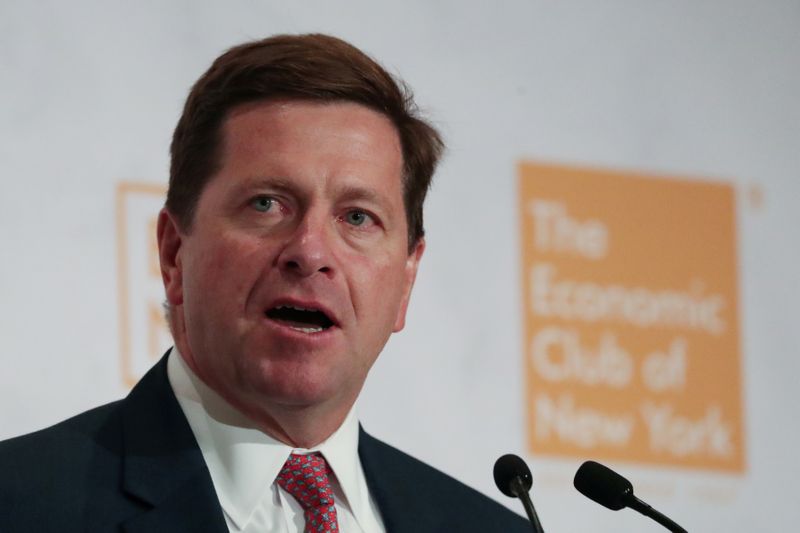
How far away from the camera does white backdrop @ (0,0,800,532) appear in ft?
12.4

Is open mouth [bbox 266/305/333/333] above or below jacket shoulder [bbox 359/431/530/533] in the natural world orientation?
above

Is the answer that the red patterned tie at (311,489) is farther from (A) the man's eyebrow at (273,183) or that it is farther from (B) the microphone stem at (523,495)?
(A) the man's eyebrow at (273,183)

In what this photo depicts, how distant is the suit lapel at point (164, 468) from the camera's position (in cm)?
285

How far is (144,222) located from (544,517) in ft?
4.93

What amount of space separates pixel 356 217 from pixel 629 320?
6.15ft

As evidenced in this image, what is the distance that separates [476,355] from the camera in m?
4.46

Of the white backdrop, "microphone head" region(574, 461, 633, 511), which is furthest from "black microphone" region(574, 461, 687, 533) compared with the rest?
the white backdrop

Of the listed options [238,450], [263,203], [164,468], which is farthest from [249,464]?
[263,203]

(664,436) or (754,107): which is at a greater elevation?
(754,107)

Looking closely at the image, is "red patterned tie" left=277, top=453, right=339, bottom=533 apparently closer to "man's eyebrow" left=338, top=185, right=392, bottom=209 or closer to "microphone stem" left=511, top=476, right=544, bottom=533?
"microphone stem" left=511, top=476, right=544, bottom=533

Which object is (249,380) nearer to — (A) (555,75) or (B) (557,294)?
(B) (557,294)

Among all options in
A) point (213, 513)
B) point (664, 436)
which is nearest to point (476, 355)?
point (664, 436)

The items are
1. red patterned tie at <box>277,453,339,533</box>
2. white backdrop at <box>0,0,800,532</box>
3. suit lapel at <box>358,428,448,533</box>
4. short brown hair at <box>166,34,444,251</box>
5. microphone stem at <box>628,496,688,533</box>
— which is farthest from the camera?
white backdrop at <box>0,0,800,532</box>

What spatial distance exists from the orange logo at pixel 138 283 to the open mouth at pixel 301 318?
3.23 feet
